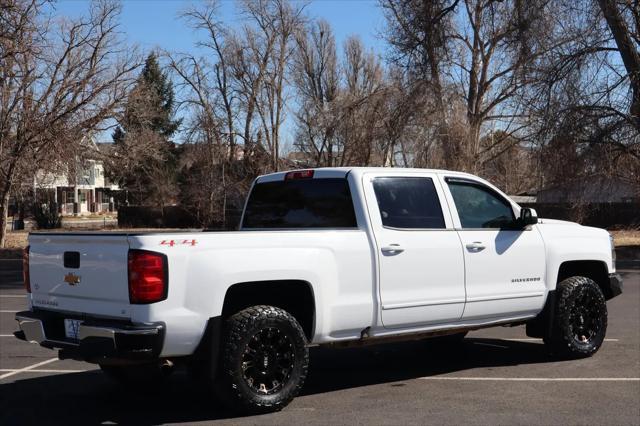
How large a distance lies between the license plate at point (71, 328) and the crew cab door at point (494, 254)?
344 cm

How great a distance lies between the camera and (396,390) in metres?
6.88

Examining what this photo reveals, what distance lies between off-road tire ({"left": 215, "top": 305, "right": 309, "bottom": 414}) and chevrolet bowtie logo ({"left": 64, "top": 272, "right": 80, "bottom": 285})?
3.99 feet

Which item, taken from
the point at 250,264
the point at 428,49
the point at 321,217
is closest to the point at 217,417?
the point at 250,264

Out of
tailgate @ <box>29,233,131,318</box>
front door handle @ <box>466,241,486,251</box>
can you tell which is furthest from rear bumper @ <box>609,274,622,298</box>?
tailgate @ <box>29,233,131,318</box>

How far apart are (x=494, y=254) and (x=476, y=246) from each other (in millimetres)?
264

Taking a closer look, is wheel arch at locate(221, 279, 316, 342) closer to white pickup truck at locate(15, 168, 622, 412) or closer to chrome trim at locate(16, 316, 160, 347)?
white pickup truck at locate(15, 168, 622, 412)

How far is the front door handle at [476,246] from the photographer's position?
7168mm

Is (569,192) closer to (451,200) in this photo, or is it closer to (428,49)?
(428,49)

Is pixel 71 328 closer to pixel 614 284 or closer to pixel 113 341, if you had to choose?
pixel 113 341

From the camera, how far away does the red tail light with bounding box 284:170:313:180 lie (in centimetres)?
726

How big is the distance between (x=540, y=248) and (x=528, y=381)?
137 centimetres

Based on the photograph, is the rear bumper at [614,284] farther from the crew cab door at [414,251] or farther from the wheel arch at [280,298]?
the wheel arch at [280,298]

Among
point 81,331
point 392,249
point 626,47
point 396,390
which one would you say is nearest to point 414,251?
point 392,249

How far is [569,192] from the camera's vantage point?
76.5 ft
